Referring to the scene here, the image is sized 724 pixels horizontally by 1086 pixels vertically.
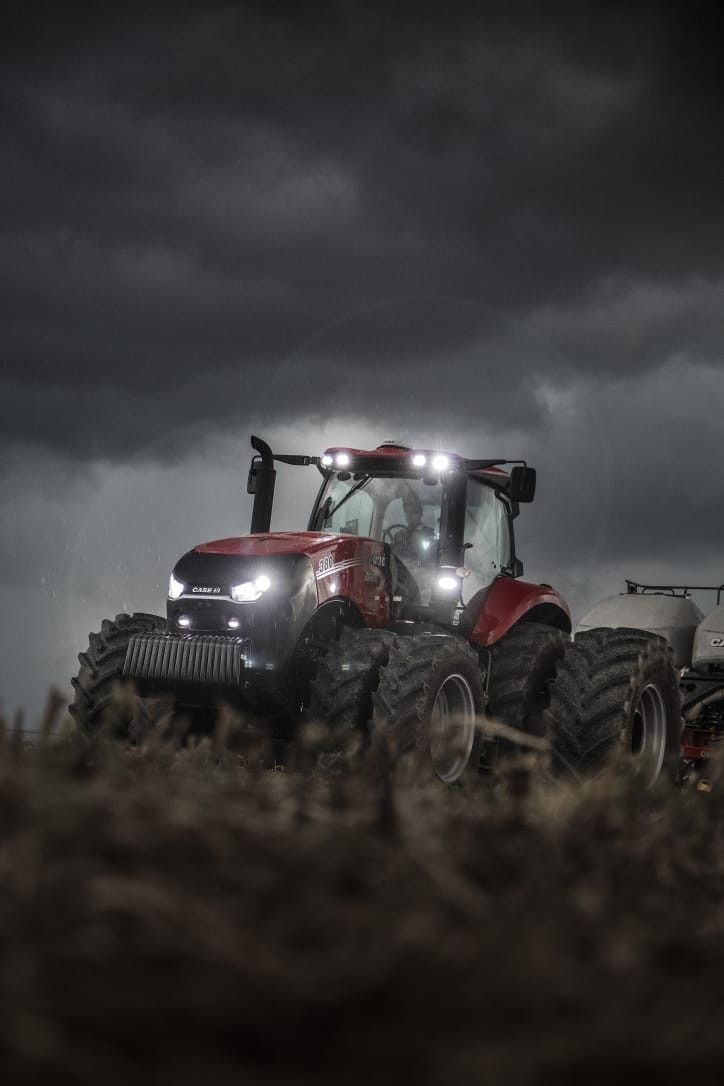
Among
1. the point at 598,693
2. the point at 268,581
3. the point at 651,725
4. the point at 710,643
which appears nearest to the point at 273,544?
the point at 268,581

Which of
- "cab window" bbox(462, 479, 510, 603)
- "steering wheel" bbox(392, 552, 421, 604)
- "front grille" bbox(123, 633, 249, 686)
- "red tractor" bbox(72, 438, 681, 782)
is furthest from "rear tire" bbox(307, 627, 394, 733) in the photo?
"cab window" bbox(462, 479, 510, 603)

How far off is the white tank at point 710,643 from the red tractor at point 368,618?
2300 millimetres

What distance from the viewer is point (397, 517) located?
10.6 meters

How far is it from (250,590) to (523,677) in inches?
106

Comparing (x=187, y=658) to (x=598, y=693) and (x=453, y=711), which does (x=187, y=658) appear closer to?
(x=453, y=711)

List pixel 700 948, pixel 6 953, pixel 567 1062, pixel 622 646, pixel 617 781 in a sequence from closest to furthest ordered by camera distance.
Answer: pixel 567 1062 < pixel 6 953 < pixel 700 948 < pixel 617 781 < pixel 622 646

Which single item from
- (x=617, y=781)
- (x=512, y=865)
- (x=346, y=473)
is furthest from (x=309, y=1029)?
(x=346, y=473)

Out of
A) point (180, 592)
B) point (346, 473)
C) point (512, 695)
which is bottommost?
point (512, 695)

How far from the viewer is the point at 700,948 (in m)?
1.70

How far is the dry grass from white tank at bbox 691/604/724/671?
1142 cm

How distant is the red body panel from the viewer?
9297 millimetres

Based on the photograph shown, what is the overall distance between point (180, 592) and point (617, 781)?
7217 mm

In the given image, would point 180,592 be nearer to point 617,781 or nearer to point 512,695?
point 512,695

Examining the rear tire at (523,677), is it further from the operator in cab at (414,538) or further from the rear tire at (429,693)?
A: the operator in cab at (414,538)
